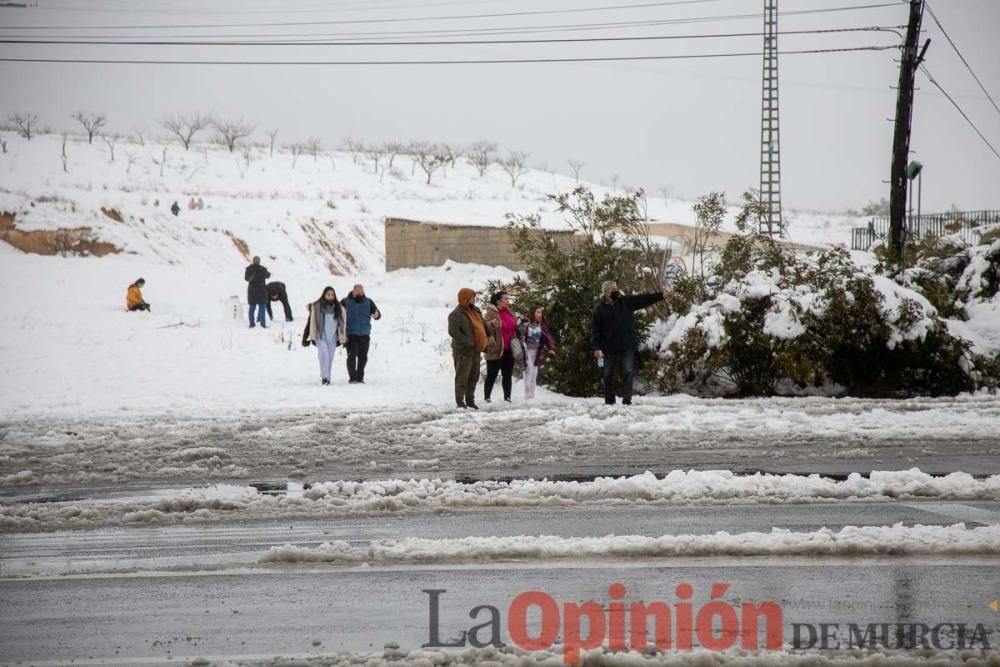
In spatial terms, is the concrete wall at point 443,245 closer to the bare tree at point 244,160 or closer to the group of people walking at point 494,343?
the group of people walking at point 494,343

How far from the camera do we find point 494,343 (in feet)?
56.5

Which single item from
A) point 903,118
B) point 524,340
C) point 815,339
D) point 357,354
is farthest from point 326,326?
point 903,118

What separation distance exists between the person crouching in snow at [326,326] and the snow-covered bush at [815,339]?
6.06 metres

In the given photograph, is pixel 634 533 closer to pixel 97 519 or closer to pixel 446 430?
pixel 97 519

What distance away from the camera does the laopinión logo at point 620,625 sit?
4.90 meters

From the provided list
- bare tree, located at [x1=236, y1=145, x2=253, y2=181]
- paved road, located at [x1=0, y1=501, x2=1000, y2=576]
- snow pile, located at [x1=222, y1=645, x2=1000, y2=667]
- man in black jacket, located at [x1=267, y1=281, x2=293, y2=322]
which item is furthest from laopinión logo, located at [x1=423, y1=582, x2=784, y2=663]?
bare tree, located at [x1=236, y1=145, x2=253, y2=181]

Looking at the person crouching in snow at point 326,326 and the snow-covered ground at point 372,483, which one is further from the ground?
the person crouching in snow at point 326,326

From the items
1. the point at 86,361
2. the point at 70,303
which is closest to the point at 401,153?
the point at 70,303

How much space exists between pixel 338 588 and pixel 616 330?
→ 417 inches

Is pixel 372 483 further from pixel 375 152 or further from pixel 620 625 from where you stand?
pixel 375 152

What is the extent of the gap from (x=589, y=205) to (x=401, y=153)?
9915cm

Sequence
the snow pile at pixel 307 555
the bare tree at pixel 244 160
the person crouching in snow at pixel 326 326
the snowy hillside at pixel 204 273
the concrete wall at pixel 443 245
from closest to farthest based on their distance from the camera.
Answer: the snow pile at pixel 307 555, the person crouching in snow at pixel 326 326, the snowy hillside at pixel 204 273, the concrete wall at pixel 443 245, the bare tree at pixel 244 160

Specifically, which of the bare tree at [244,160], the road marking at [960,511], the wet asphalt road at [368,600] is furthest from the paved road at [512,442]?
the bare tree at [244,160]

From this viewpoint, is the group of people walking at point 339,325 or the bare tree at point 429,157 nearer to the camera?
the group of people walking at point 339,325
